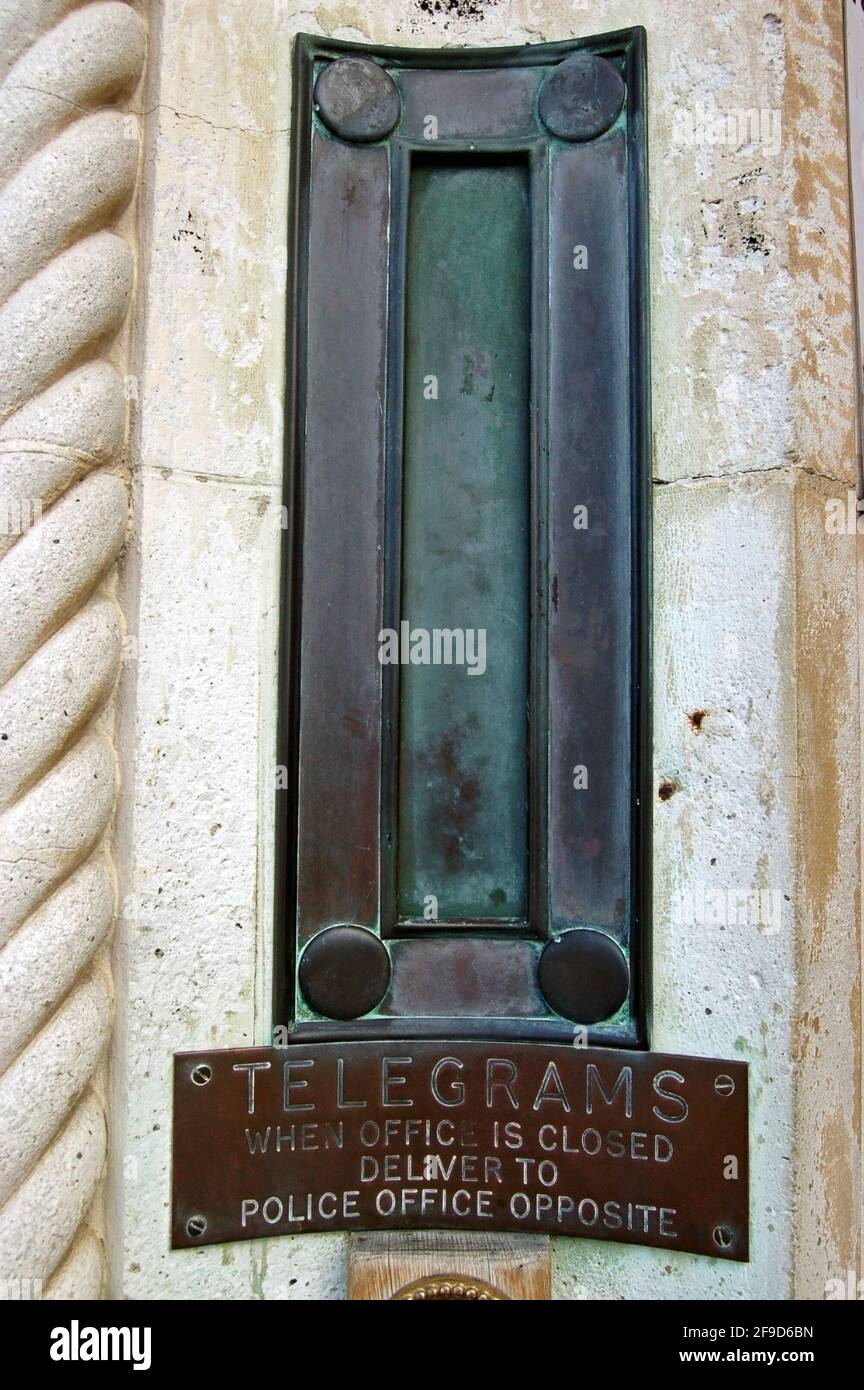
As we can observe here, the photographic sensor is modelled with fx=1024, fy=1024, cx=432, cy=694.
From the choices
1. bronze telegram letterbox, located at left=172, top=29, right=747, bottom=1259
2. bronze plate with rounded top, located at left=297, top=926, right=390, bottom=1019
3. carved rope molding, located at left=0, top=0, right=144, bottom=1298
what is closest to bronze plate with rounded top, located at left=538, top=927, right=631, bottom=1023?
bronze telegram letterbox, located at left=172, top=29, right=747, bottom=1259

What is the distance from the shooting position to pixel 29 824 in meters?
1.29

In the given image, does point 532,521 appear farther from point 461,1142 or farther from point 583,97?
point 461,1142

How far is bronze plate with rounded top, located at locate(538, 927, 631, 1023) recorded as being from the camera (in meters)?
1.40

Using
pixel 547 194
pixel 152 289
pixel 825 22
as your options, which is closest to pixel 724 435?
pixel 547 194

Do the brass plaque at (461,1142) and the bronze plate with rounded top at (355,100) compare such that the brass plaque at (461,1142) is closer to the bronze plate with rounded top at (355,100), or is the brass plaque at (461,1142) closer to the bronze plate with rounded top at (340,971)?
the bronze plate with rounded top at (340,971)

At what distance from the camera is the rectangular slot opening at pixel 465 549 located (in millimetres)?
1477

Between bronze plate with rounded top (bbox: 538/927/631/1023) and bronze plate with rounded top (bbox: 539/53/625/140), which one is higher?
bronze plate with rounded top (bbox: 539/53/625/140)

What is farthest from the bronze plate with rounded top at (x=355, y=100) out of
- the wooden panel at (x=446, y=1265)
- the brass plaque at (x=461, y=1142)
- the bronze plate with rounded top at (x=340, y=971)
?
the wooden panel at (x=446, y=1265)

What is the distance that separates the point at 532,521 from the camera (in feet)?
4.79

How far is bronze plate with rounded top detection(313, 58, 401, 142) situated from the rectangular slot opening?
8cm

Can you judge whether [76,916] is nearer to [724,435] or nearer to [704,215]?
[724,435]

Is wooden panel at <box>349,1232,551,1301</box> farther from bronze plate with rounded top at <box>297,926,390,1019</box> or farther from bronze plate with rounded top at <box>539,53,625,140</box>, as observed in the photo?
bronze plate with rounded top at <box>539,53,625,140</box>

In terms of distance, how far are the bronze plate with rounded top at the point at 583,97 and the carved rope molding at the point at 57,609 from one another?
606mm

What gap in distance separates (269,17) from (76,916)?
4.23 ft
